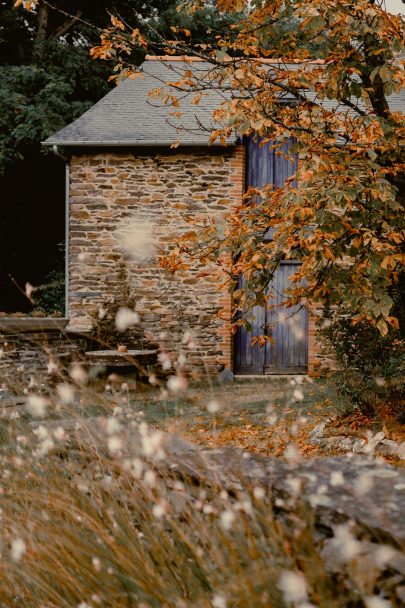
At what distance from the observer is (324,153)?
5859 mm

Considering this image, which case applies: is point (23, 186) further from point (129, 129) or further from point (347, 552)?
point (347, 552)

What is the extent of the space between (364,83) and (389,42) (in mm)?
931

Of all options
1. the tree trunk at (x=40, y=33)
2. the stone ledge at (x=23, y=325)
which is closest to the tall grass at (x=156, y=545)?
the stone ledge at (x=23, y=325)

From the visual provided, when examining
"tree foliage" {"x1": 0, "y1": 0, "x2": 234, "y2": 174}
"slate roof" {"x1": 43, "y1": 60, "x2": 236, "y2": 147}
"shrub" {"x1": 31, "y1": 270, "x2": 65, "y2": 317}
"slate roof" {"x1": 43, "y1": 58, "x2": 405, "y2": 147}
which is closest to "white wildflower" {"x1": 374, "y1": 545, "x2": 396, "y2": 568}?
"slate roof" {"x1": 43, "y1": 60, "x2": 236, "y2": 147}

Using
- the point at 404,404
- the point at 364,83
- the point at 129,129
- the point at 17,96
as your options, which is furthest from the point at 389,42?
the point at 17,96

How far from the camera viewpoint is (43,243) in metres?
20.6

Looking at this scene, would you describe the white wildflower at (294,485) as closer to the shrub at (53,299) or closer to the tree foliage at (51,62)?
the shrub at (53,299)

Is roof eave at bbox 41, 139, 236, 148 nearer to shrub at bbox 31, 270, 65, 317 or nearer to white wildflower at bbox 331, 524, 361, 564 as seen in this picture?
shrub at bbox 31, 270, 65, 317

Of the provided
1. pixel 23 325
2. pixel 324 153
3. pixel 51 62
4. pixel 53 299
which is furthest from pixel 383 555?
pixel 51 62

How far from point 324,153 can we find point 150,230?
26.5 feet

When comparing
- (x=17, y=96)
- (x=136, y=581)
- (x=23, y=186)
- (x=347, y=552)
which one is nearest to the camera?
(x=347, y=552)

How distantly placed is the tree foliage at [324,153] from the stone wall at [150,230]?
6.57 meters

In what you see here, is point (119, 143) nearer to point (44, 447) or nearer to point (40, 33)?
point (40, 33)

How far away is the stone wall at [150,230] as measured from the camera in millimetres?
13586
